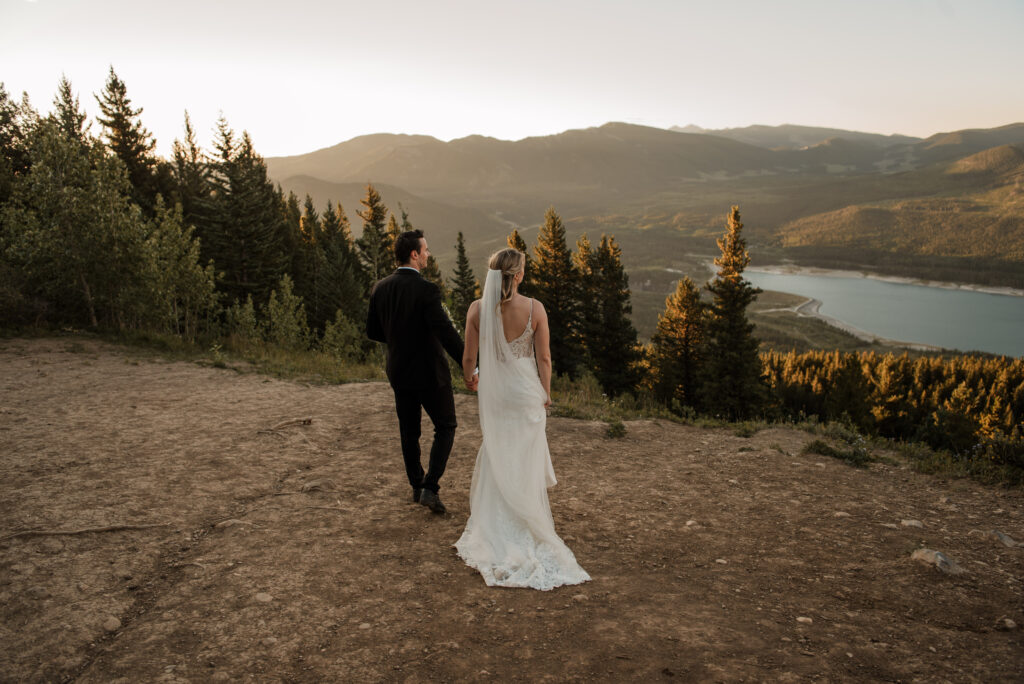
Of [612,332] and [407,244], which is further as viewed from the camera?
[612,332]

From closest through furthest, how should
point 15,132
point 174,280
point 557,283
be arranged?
point 174,280, point 15,132, point 557,283

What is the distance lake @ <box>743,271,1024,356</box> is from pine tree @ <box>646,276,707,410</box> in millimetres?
109474

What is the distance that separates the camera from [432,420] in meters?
5.09

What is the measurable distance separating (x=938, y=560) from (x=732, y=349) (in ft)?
113

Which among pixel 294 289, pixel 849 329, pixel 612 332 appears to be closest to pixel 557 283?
pixel 612 332

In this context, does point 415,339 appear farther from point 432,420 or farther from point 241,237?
point 241,237

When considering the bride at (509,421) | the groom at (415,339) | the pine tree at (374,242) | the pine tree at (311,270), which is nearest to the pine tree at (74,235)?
the groom at (415,339)

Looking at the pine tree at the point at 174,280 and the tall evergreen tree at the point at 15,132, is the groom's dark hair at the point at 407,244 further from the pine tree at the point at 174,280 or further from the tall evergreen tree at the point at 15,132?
the tall evergreen tree at the point at 15,132

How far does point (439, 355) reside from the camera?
4941 millimetres

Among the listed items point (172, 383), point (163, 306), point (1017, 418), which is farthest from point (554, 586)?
point (1017, 418)

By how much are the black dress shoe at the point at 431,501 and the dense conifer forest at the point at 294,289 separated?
6883 mm

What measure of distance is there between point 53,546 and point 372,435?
381 centimetres

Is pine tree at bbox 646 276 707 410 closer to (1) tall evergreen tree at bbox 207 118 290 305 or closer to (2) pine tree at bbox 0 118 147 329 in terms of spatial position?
(1) tall evergreen tree at bbox 207 118 290 305

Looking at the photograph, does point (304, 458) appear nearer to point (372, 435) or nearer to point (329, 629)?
point (372, 435)
